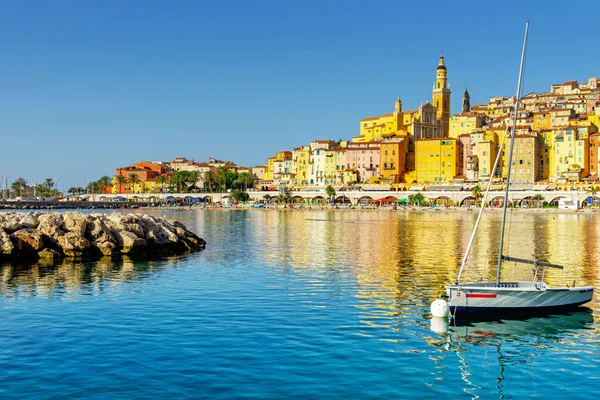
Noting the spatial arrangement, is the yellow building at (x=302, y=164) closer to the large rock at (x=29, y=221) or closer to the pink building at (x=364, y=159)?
Answer: the pink building at (x=364, y=159)

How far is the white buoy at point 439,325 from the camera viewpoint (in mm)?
19103

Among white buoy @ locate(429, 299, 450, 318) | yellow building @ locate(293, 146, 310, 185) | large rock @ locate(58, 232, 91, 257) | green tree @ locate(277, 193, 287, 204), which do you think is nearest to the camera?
white buoy @ locate(429, 299, 450, 318)

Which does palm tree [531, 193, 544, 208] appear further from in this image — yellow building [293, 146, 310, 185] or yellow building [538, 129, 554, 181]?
yellow building [293, 146, 310, 185]

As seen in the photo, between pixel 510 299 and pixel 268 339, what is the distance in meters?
7.92

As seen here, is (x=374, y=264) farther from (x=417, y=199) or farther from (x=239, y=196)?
(x=239, y=196)

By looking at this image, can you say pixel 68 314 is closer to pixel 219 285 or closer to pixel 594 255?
pixel 219 285

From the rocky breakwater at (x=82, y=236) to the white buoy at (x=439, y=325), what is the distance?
23.4 meters

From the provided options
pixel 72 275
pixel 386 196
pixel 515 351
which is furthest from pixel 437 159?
pixel 515 351

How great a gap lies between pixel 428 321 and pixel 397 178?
145 m

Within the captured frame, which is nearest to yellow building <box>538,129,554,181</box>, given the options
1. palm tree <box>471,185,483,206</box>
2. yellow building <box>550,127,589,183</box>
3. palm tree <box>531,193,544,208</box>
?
yellow building <box>550,127,589,183</box>

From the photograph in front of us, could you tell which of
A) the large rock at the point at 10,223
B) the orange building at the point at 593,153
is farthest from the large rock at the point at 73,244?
the orange building at the point at 593,153

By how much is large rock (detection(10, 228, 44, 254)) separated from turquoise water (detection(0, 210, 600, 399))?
4.25 metres

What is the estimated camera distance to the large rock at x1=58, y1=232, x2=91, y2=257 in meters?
37.1

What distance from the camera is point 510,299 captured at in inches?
811
